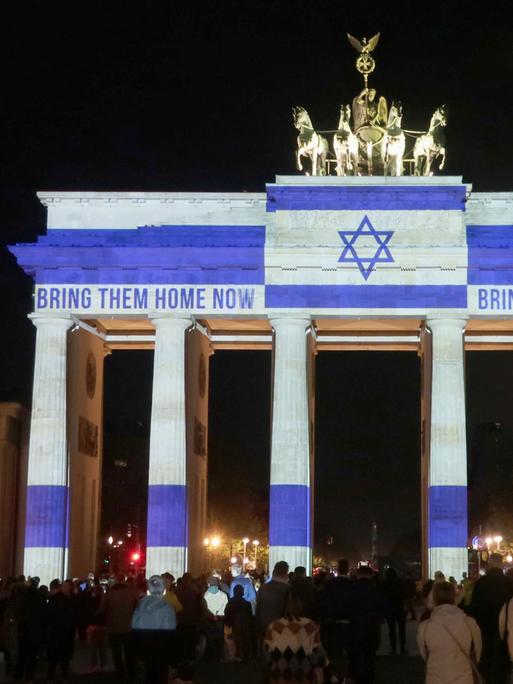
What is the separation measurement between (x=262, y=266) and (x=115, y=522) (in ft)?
189

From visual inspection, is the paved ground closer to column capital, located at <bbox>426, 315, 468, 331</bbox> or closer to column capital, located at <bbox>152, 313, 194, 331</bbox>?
column capital, located at <bbox>426, 315, 468, 331</bbox>

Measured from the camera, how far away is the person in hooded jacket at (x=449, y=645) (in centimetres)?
1800

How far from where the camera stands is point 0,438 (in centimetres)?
7488

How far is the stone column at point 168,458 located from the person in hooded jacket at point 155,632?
33.2 m

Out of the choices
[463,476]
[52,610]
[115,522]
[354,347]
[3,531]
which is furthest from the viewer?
[115,522]

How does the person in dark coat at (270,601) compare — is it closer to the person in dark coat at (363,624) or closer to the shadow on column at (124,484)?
the person in dark coat at (363,624)

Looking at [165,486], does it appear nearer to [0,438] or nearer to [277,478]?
[277,478]

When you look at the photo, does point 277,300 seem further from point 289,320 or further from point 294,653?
point 294,653

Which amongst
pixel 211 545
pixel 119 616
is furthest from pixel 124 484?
pixel 119 616

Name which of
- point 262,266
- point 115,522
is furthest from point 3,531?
point 115,522

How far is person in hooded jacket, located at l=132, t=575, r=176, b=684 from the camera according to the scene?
22688 mm

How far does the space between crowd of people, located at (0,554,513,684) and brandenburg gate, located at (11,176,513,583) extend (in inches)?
664

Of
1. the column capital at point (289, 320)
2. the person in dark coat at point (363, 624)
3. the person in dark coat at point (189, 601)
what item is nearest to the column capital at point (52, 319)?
the column capital at point (289, 320)

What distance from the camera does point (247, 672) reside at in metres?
34.0
